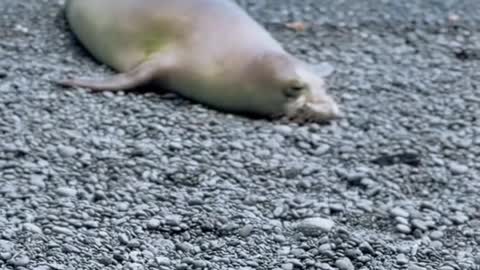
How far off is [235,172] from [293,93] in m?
0.76

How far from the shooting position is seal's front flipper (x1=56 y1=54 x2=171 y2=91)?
13.8 feet

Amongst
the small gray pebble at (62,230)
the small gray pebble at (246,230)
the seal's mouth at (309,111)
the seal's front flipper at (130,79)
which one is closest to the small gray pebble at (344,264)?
the small gray pebble at (246,230)

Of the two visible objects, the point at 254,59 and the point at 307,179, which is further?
the point at 254,59

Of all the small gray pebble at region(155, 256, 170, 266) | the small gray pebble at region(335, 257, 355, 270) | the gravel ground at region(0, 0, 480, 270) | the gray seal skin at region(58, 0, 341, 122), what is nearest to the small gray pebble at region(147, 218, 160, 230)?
the gravel ground at region(0, 0, 480, 270)

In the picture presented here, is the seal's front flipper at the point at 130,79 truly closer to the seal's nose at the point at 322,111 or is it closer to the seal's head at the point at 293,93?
the seal's head at the point at 293,93

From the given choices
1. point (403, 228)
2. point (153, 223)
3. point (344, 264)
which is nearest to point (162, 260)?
point (153, 223)

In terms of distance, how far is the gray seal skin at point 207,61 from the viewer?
4219mm

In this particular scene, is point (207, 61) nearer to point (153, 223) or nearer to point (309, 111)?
point (309, 111)

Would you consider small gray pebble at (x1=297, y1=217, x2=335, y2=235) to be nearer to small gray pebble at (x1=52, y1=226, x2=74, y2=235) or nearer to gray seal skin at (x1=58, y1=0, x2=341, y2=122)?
small gray pebble at (x1=52, y1=226, x2=74, y2=235)

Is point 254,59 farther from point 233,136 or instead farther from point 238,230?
point 238,230

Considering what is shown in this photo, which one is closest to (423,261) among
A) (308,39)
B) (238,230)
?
(238,230)

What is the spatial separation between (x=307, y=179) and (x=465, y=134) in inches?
35.0

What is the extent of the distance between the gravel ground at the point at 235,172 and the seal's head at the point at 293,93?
0.31 feet

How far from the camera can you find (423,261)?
304cm
